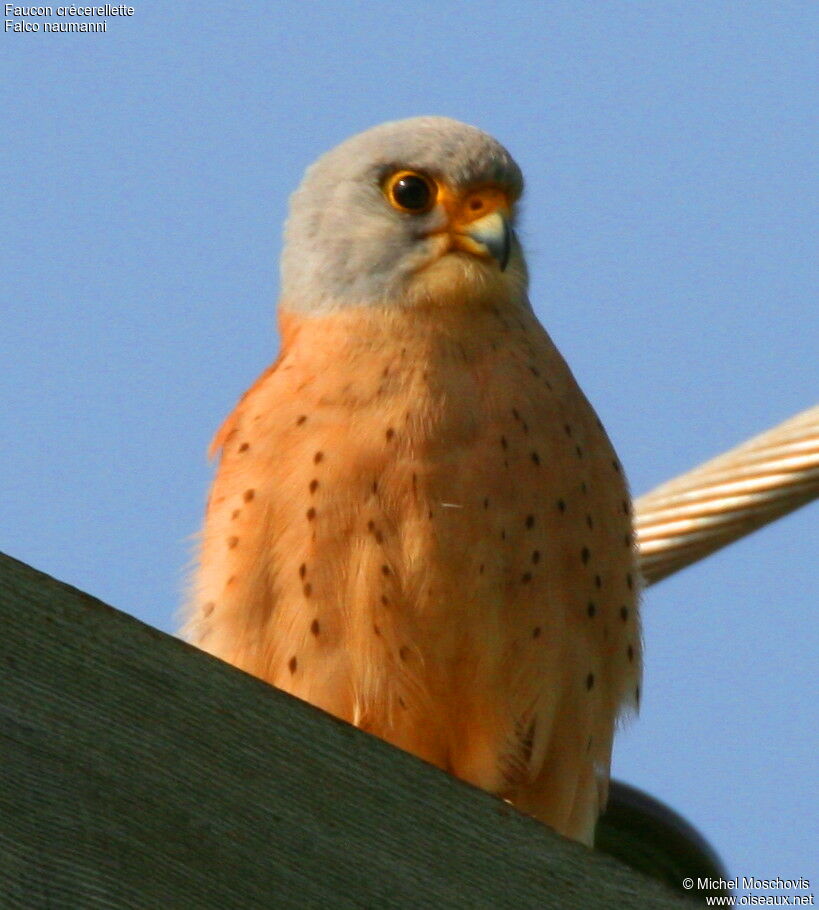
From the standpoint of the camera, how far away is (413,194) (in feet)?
12.9

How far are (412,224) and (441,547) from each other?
929 mm

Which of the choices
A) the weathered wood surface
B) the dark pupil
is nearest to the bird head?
the dark pupil

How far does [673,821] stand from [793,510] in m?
0.64

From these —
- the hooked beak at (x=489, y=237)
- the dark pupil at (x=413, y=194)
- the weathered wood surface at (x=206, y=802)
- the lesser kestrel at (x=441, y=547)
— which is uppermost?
the dark pupil at (x=413, y=194)

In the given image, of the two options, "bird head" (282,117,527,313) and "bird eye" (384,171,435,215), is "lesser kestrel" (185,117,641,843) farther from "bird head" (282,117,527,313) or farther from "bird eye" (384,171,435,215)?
"bird eye" (384,171,435,215)

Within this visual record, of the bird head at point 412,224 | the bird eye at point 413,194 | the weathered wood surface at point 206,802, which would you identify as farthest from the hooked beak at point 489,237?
the weathered wood surface at point 206,802

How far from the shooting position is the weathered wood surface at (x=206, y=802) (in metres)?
1.70

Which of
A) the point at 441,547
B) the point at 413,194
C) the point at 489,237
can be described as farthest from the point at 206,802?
the point at 413,194

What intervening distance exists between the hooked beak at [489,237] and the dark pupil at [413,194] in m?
0.13

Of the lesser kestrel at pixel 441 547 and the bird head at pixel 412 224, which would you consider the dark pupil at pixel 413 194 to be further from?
the lesser kestrel at pixel 441 547

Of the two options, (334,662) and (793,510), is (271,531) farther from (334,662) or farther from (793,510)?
(793,510)

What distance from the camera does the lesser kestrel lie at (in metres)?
3.32

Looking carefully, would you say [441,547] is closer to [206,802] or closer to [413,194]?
[413,194]

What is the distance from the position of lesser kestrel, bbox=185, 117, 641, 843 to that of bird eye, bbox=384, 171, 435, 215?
8.0 inches
